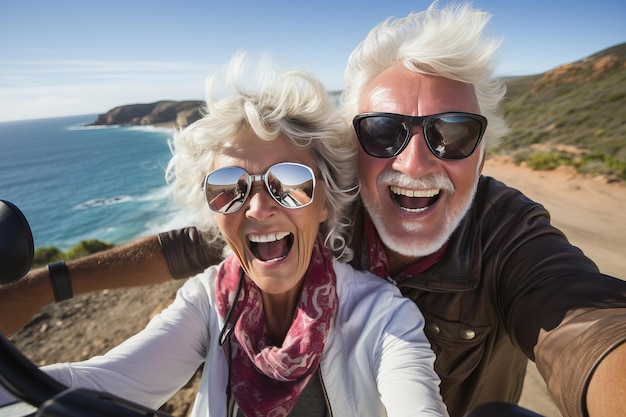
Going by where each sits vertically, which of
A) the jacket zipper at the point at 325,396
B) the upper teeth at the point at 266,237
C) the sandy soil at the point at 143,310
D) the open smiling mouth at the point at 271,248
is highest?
the upper teeth at the point at 266,237

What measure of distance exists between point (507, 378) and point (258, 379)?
1.55 meters

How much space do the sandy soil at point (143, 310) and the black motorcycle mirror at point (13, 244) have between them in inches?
119

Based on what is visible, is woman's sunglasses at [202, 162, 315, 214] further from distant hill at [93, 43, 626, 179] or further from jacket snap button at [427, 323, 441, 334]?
jacket snap button at [427, 323, 441, 334]

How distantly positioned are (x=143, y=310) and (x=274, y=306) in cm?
505

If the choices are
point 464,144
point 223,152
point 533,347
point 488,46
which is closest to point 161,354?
point 223,152

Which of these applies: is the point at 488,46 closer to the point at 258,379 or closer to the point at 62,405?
the point at 258,379

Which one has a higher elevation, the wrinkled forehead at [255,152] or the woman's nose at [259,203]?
the wrinkled forehead at [255,152]

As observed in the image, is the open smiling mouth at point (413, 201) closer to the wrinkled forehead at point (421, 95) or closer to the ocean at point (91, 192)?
the wrinkled forehead at point (421, 95)

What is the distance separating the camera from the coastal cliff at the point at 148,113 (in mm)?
98919

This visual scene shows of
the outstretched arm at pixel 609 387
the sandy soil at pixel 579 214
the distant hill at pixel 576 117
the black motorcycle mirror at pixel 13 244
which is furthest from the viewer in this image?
the distant hill at pixel 576 117

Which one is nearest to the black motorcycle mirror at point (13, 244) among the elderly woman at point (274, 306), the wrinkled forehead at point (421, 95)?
the elderly woman at point (274, 306)

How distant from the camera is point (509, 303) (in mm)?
1505

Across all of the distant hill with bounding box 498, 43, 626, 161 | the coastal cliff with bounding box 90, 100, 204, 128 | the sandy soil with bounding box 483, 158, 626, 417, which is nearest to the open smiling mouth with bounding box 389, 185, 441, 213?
the sandy soil with bounding box 483, 158, 626, 417

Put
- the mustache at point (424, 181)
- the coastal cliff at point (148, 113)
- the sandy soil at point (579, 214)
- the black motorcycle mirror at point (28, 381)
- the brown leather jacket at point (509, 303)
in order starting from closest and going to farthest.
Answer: the black motorcycle mirror at point (28, 381)
the brown leather jacket at point (509, 303)
the mustache at point (424, 181)
the sandy soil at point (579, 214)
the coastal cliff at point (148, 113)
